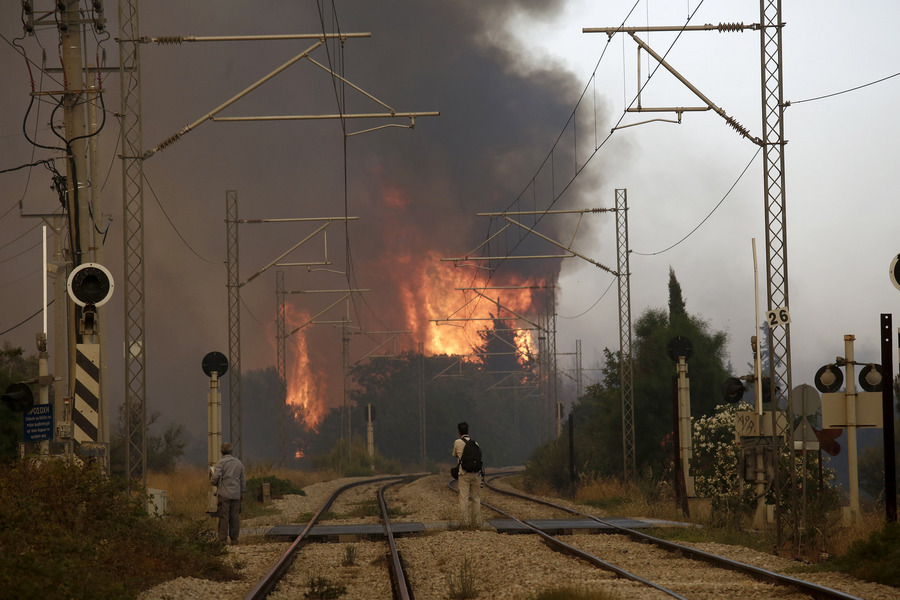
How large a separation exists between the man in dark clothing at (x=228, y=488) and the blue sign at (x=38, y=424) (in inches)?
211

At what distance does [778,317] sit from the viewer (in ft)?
59.4

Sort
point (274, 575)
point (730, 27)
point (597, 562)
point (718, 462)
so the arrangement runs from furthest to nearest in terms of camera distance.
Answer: point (718, 462)
point (730, 27)
point (597, 562)
point (274, 575)

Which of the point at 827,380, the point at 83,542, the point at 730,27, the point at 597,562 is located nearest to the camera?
the point at 83,542

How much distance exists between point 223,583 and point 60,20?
10970 millimetres

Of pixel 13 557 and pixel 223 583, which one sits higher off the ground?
pixel 13 557

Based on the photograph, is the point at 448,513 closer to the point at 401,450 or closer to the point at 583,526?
the point at 583,526

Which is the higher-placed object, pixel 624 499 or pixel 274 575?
pixel 274 575

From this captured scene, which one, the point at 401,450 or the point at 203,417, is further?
the point at 203,417

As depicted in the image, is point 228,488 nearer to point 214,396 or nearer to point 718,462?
point 214,396

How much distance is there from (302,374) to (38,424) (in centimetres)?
7824

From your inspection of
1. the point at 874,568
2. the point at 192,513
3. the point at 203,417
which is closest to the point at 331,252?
the point at 203,417

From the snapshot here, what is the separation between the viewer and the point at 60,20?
1909 cm

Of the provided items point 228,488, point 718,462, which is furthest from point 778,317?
point 718,462

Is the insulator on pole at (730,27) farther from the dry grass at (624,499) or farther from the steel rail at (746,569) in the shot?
the dry grass at (624,499)
